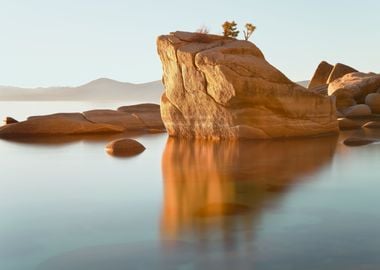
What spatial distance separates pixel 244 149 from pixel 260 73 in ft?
11.4

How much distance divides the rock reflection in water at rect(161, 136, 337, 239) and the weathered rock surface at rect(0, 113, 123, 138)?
717 cm

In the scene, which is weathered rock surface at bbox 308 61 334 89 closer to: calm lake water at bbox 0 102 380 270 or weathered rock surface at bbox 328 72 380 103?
weathered rock surface at bbox 328 72 380 103

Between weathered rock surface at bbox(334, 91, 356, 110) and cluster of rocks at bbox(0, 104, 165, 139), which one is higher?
weathered rock surface at bbox(334, 91, 356, 110)

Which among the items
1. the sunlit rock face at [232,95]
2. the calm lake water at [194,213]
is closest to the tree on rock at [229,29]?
the sunlit rock face at [232,95]

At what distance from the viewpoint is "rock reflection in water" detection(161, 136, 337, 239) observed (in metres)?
6.05

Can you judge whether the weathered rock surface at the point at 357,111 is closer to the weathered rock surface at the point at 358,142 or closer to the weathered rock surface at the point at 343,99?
the weathered rock surface at the point at 343,99

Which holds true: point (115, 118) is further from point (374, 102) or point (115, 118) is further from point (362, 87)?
point (362, 87)

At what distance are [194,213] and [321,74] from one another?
4043 centimetres

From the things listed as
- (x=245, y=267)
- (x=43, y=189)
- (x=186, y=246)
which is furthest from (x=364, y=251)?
(x=43, y=189)

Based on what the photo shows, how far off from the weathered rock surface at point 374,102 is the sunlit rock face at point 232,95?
13148 mm

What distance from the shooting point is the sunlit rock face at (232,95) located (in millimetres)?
16469

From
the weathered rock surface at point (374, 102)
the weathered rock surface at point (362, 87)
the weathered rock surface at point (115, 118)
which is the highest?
the weathered rock surface at point (362, 87)

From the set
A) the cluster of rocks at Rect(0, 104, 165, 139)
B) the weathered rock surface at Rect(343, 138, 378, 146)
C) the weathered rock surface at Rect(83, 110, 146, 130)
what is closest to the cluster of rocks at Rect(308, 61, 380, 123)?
the cluster of rocks at Rect(0, 104, 165, 139)

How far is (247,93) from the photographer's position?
1644 centimetres
